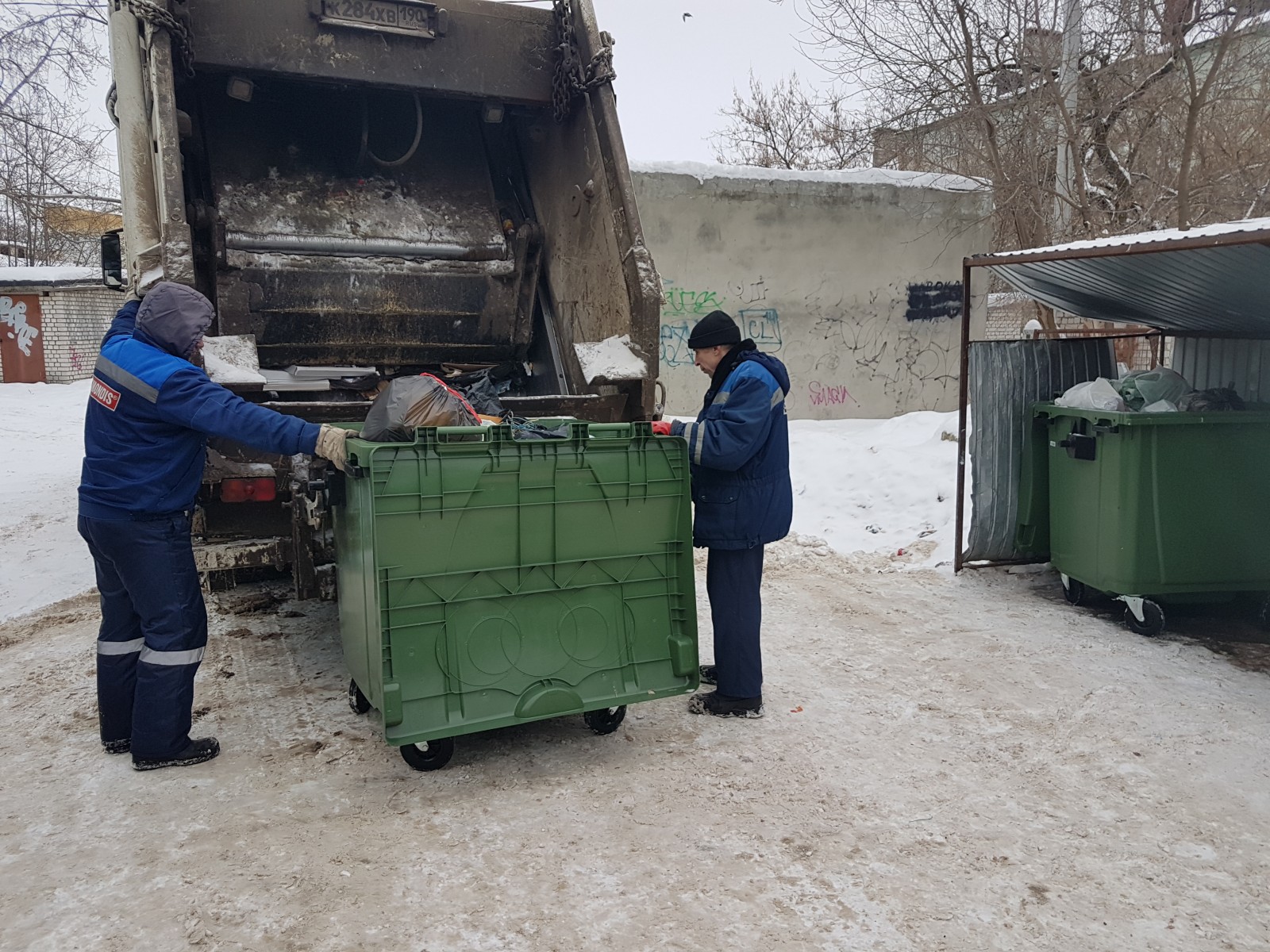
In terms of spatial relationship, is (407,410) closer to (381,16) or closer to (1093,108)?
(381,16)

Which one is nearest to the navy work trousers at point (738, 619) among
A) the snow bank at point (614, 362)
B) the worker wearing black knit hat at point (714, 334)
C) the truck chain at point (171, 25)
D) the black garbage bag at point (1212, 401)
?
the worker wearing black knit hat at point (714, 334)

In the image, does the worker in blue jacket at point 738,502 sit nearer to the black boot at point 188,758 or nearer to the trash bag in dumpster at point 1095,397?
the black boot at point 188,758

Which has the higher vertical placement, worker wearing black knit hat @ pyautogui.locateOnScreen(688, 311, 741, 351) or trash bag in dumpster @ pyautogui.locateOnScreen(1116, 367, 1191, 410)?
worker wearing black knit hat @ pyautogui.locateOnScreen(688, 311, 741, 351)

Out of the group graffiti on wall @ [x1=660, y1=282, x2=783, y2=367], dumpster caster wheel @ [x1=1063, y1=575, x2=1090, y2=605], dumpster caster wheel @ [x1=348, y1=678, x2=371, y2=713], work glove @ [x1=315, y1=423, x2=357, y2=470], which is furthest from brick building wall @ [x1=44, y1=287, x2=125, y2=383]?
dumpster caster wheel @ [x1=1063, y1=575, x2=1090, y2=605]

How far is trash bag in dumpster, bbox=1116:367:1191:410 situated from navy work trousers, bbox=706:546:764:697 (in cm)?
229

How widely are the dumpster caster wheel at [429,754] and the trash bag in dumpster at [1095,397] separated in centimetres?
333

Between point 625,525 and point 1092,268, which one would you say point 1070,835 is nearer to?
point 625,525

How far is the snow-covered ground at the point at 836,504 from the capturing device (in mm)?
5461

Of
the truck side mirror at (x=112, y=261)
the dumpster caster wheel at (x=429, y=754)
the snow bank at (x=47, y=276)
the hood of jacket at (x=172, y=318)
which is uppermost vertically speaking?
the snow bank at (x=47, y=276)

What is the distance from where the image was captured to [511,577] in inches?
110

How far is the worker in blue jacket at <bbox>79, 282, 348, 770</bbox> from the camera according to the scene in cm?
284

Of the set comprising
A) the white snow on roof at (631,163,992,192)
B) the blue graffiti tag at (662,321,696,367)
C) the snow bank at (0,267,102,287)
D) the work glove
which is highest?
the snow bank at (0,267,102,287)

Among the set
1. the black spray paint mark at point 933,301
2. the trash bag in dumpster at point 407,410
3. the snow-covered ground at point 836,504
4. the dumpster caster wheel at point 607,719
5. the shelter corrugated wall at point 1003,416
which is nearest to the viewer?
the trash bag in dumpster at point 407,410

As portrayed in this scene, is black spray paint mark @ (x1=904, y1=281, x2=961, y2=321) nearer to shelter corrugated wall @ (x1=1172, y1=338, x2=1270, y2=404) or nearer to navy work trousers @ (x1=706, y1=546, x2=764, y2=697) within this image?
shelter corrugated wall @ (x1=1172, y1=338, x2=1270, y2=404)
